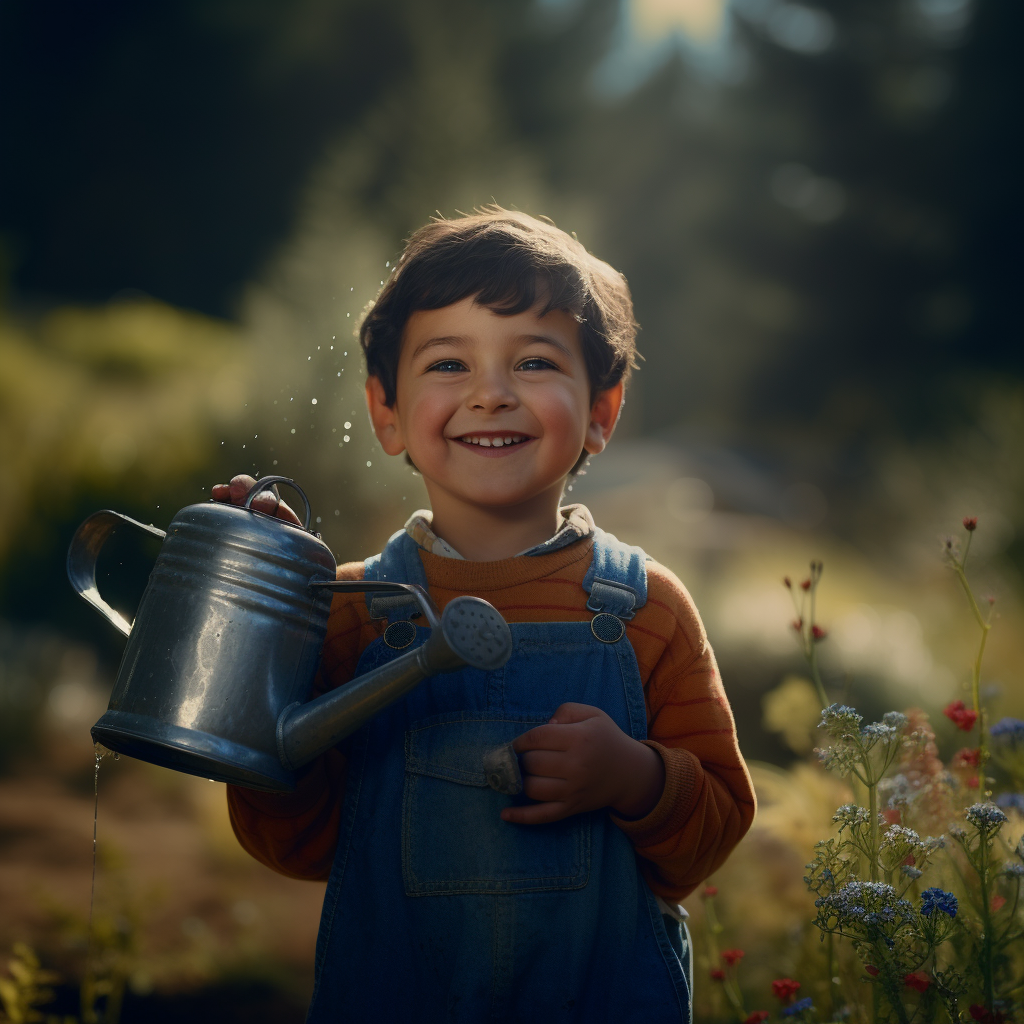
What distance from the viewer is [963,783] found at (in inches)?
85.7

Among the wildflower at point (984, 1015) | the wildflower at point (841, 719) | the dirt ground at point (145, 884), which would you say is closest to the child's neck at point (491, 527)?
the wildflower at point (841, 719)

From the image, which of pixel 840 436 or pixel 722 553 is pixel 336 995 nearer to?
pixel 722 553

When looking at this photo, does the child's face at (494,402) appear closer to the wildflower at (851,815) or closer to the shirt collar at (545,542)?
the shirt collar at (545,542)

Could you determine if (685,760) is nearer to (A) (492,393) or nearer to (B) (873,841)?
(B) (873,841)

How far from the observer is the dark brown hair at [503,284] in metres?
1.68

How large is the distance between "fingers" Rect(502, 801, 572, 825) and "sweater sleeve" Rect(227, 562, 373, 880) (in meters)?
0.34

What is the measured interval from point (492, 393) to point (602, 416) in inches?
14.6

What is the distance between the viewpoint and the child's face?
Answer: 1646 mm

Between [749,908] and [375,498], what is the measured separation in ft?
8.78

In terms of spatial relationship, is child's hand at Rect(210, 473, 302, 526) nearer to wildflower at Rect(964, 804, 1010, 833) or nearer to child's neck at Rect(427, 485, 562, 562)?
child's neck at Rect(427, 485, 562, 562)

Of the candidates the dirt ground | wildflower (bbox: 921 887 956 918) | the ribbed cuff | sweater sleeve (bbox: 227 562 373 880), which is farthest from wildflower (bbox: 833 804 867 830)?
the dirt ground

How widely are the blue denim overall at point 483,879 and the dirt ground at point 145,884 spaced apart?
1.36m

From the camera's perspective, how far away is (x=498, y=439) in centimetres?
168

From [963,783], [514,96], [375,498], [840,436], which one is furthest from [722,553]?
[840,436]
